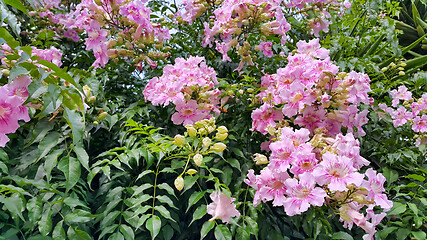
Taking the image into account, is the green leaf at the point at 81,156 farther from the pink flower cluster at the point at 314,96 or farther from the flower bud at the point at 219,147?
the pink flower cluster at the point at 314,96

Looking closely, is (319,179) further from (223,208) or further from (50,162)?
(50,162)

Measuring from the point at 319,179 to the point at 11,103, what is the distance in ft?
3.60

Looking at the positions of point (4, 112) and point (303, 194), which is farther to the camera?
point (303, 194)

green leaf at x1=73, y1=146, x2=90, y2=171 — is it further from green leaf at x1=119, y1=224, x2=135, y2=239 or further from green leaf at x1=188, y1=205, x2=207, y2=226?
green leaf at x1=188, y1=205, x2=207, y2=226

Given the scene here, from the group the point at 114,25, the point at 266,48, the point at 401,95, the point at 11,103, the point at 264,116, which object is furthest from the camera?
the point at 401,95

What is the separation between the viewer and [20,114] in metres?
1.05

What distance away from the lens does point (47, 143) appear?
1188 millimetres

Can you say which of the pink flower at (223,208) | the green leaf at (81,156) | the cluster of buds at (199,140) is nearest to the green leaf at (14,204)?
the green leaf at (81,156)

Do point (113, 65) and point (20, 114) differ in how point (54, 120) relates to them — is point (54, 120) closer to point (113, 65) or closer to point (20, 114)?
point (20, 114)

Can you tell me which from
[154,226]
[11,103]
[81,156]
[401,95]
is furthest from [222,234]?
[401,95]

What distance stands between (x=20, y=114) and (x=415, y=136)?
8.13 ft

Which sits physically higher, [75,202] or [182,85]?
[182,85]

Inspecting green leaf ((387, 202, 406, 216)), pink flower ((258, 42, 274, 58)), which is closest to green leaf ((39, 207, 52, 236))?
green leaf ((387, 202, 406, 216))

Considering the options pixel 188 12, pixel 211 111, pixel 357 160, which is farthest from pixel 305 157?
pixel 188 12
